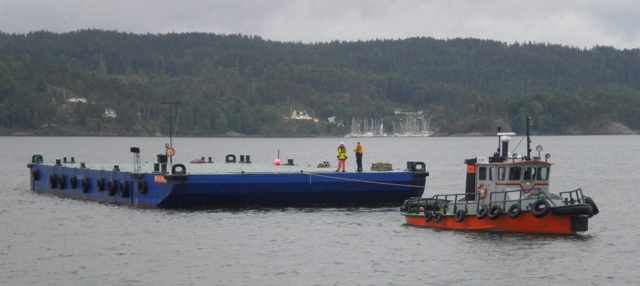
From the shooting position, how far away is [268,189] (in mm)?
52344

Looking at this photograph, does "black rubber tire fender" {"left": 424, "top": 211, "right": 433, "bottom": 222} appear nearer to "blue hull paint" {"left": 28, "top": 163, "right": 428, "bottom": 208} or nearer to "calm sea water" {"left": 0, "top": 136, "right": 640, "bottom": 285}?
"calm sea water" {"left": 0, "top": 136, "right": 640, "bottom": 285}

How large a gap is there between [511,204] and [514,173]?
1.27m

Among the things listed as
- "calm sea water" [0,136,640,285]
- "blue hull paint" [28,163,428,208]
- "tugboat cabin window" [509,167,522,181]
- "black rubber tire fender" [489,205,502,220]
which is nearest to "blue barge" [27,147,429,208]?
"blue hull paint" [28,163,428,208]

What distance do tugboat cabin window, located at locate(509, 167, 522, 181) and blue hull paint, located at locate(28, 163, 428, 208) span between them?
11.1 metres

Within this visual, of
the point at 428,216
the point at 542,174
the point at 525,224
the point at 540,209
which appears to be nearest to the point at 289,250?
the point at 428,216

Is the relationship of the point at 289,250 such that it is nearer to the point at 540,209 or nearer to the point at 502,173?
the point at 502,173

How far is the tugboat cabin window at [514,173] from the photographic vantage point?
43.2 metres

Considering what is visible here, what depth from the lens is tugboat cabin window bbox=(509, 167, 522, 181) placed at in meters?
43.2

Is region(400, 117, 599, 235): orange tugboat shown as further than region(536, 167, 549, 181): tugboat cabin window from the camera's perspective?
No

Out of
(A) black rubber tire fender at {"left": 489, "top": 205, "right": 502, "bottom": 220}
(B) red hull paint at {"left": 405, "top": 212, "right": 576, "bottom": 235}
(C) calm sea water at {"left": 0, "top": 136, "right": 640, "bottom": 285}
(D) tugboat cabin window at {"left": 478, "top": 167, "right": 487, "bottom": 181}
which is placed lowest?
(C) calm sea water at {"left": 0, "top": 136, "right": 640, "bottom": 285}

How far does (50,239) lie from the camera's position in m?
45.8

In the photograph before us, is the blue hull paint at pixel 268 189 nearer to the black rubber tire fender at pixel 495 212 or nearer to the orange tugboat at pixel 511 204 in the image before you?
the orange tugboat at pixel 511 204

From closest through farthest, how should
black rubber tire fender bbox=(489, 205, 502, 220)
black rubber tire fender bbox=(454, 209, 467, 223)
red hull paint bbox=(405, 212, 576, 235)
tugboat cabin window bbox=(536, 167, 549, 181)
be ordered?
red hull paint bbox=(405, 212, 576, 235) < black rubber tire fender bbox=(489, 205, 502, 220) < tugboat cabin window bbox=(536, 167, 549, 181) < black rubber tire fender bbox=(454, 209, 467, 223)

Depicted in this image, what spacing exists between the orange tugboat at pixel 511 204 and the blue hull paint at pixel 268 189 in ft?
25.8
